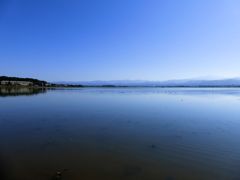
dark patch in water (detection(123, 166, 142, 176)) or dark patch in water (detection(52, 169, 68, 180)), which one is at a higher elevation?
dark patch in water (detection(52, 169, 68, 180))

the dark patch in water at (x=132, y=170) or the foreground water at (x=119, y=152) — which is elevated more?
the foreground water at (x=119, y=152)

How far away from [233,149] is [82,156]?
6.41 meters

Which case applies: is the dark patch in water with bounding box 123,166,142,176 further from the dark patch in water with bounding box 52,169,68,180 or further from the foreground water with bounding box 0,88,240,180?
the dark patch in water with bounding box 52,169,68,180

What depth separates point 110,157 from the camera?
8234 mm

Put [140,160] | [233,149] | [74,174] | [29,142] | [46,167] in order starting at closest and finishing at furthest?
1. [74,174]
2. [46,167]
3. [140,160]
4. [233,149]
5. [29,142]

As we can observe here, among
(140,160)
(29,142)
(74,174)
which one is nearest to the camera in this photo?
(74,174)

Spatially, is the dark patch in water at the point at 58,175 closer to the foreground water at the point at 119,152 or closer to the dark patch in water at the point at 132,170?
the foreground water at the point at 119,152

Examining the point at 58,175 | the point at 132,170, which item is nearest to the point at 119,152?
the point at 132,170

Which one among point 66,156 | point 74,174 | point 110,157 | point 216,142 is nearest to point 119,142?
point 110,157

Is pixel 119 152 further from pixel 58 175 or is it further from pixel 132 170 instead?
pixel 58 175

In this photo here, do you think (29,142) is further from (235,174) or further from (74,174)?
(235,174)

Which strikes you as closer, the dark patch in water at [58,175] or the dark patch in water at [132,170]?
the dark patch in water at [58,175]

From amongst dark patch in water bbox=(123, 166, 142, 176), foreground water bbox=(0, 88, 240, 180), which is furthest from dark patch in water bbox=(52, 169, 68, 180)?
dark patch in water bbox=(123, 166, 142, 176)

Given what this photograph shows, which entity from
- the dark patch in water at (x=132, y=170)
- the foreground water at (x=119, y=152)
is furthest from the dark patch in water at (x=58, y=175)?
the dark patch in water at (x=132, y=170)
